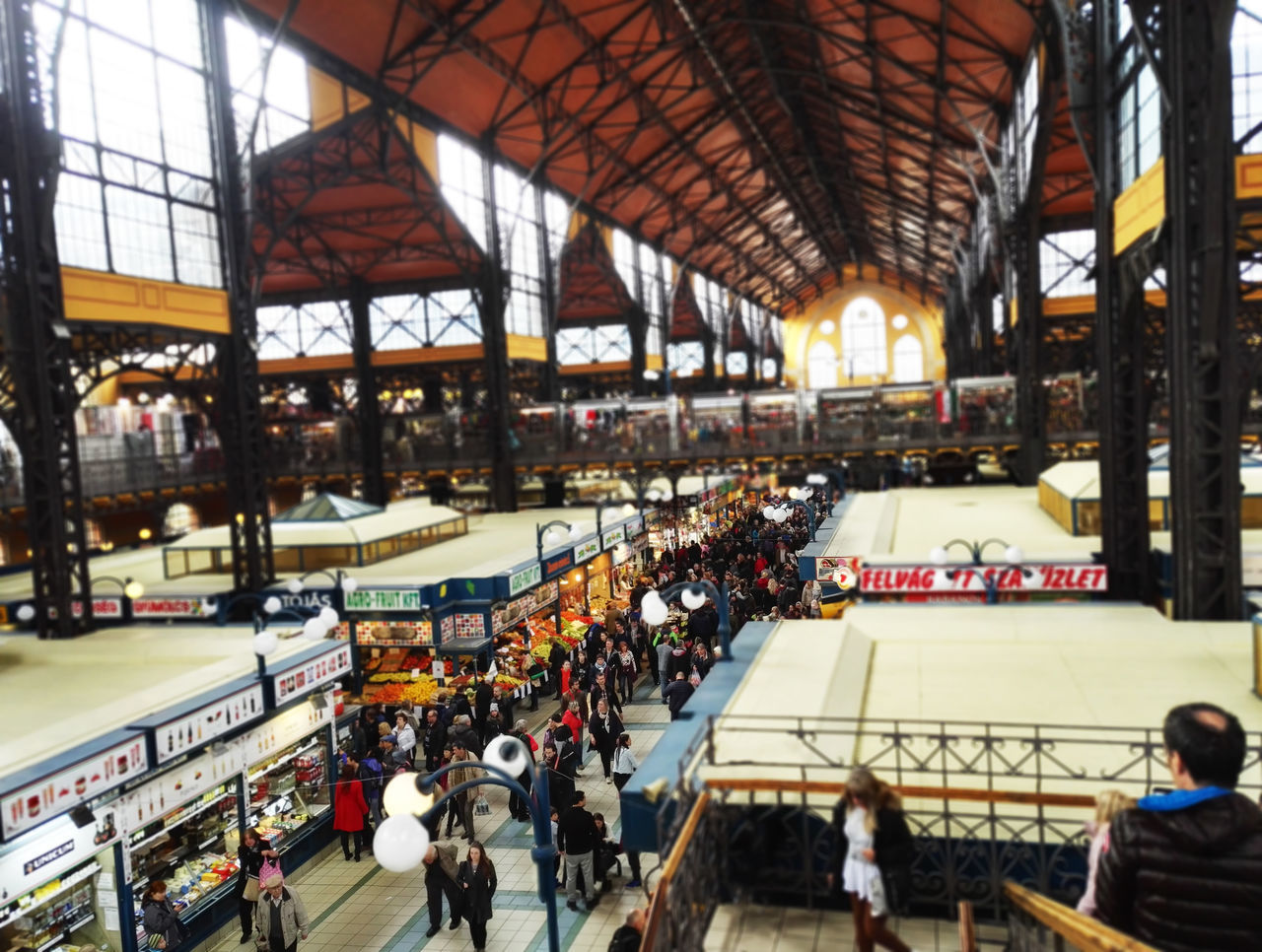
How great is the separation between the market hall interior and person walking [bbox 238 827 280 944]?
114 millimetres

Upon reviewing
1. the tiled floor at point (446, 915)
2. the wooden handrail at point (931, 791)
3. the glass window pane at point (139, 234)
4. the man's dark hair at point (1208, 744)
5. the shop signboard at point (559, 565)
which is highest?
the glass window pane at point (139, 234)

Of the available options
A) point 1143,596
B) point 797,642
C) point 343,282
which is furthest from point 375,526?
point 343,282

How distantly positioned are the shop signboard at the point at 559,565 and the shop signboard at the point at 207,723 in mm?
9617

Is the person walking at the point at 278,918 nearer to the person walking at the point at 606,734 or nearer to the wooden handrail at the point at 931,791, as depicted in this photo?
the person walking at the point at 606,734

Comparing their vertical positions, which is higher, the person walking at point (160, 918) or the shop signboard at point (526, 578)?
the shop signboard at point (526, 578)

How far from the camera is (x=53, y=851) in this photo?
991cm

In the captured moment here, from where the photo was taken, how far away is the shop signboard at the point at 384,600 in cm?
1864

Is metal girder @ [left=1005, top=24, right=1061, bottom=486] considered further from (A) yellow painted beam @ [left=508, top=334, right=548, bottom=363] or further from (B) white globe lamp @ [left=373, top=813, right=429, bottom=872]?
(B) white globe lamp @ [left=373, top=813, right=429, bottom=872]

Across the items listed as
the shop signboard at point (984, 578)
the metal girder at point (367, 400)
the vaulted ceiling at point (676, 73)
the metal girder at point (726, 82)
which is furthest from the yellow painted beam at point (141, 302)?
the metal girder at point (367, 400)

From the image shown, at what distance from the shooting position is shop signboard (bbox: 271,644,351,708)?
13.4 meters

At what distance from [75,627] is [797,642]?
44.0ft

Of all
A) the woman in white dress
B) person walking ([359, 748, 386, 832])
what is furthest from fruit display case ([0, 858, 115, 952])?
the woman in white dress

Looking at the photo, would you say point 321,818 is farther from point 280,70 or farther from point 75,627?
point 280,70

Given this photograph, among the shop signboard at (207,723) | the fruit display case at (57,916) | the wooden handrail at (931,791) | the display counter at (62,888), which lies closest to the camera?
the wooden handrail at (931,791)
